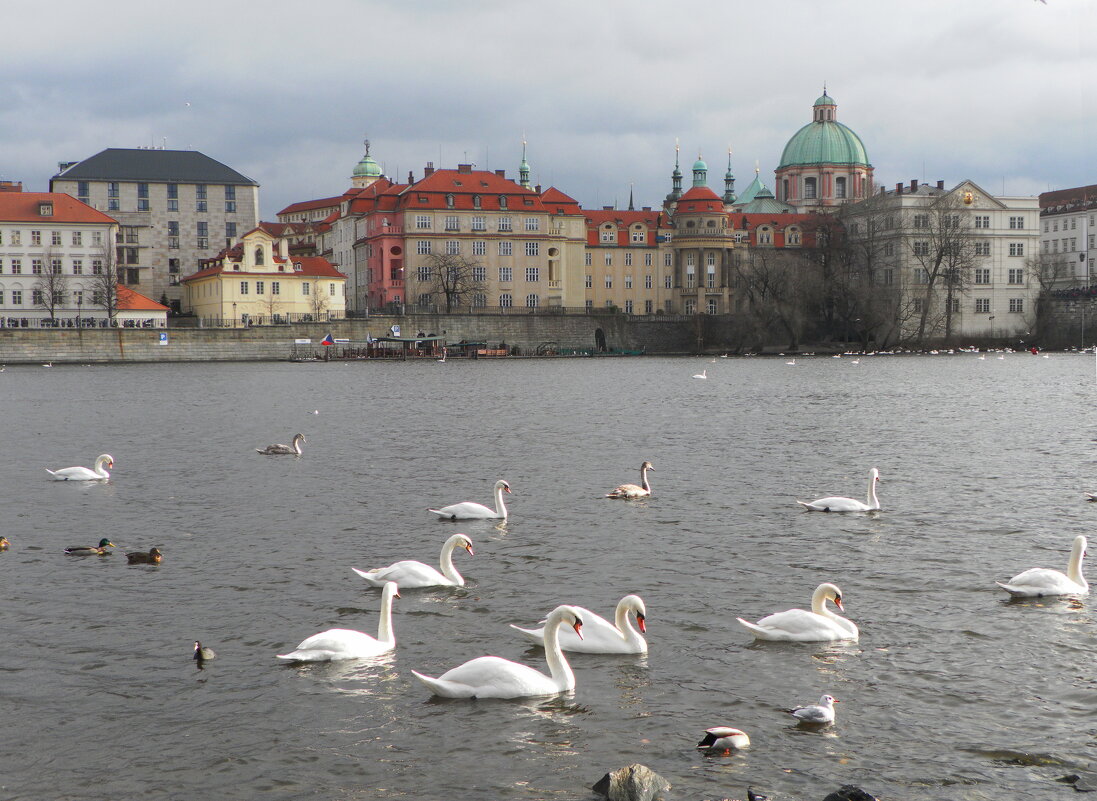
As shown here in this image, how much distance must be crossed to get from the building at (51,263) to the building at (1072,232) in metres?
104

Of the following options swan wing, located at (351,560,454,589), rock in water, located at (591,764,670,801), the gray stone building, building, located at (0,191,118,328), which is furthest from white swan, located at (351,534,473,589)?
the gray stone building

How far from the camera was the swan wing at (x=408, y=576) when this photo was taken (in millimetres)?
13688

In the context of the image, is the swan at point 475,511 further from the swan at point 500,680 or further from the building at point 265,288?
the building at point 265,288

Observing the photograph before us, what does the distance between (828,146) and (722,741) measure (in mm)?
152148

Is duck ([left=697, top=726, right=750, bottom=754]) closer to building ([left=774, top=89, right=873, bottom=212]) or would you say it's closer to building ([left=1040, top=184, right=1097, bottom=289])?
building ([left=1040, top=184, right=1097, bottom=289])

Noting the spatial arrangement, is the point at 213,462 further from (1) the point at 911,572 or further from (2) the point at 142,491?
(1) the point at 911,572

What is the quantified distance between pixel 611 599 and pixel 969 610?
387 cm

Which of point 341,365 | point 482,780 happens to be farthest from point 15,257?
point 482,780

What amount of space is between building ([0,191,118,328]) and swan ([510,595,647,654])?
97.5 m

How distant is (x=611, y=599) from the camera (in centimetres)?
1334

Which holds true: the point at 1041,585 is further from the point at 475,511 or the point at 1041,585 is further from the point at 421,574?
the point at 475,511

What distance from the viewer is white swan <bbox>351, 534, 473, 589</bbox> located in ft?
44.9

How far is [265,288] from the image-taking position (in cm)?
10969

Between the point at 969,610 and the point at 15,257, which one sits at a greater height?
the point at 15,257
